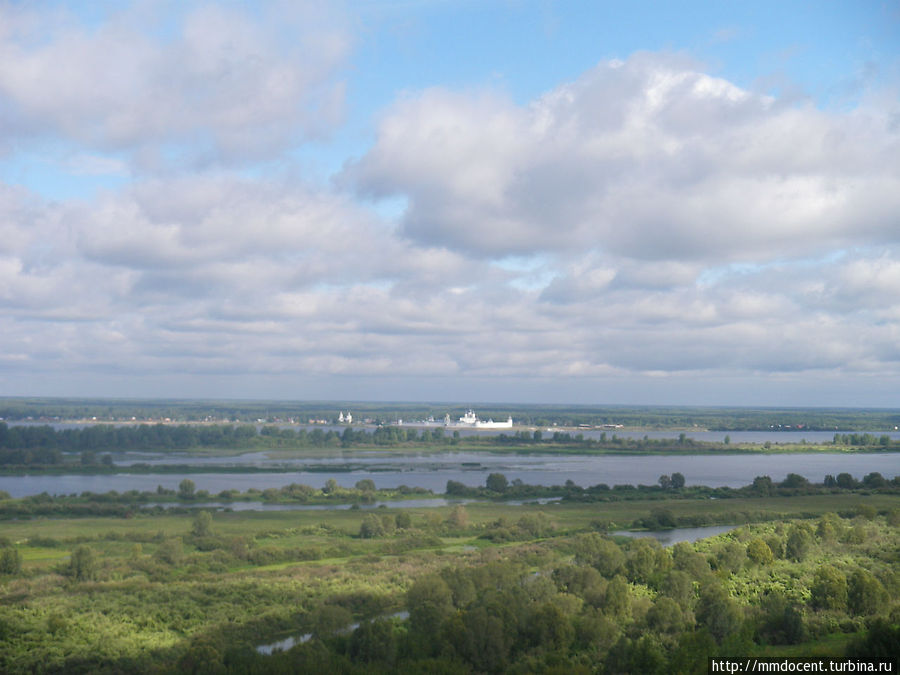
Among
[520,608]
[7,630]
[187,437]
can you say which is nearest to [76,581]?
[7,630]

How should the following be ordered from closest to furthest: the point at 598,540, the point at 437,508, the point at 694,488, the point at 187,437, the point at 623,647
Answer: the point at 623,647 → the point at 598,540 → the point at 437,508 → the point at 694,488 → the point at 187,437

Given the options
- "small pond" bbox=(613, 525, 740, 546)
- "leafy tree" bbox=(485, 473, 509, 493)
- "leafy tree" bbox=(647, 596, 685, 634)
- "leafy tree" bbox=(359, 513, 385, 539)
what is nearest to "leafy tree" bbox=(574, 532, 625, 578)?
"leafy tree" bbox=(647, 596, 685, 634)

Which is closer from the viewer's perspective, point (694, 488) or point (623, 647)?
point (623, 647)

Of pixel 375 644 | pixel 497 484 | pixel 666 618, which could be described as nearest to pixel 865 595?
pixel 666 618

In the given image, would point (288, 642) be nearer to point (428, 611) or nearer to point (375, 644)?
point (428, 611)

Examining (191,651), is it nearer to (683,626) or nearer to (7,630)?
(7,630)

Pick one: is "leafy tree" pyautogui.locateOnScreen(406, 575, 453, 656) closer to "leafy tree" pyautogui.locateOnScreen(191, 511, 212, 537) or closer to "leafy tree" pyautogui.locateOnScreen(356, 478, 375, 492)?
"leafy tree" pyautogui.locateOnScreen(191, 511, 212, 537)
